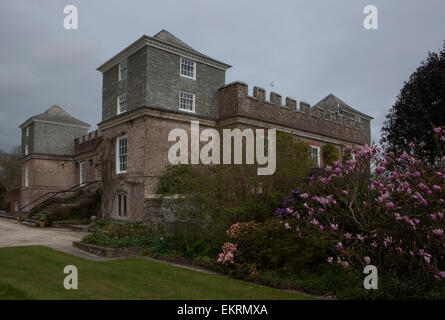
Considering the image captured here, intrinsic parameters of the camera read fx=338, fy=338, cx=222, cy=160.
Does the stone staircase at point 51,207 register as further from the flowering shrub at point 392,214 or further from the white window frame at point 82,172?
the flowering shrub at point 392,214

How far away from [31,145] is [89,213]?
1339cm

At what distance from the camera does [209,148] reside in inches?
688

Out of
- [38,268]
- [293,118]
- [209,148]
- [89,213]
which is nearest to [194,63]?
[209,148]

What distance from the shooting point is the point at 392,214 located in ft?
18.7

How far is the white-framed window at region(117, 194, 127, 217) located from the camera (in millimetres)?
17116

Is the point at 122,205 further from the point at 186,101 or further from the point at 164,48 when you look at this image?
the point at 164,48

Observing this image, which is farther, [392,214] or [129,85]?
[129,85]

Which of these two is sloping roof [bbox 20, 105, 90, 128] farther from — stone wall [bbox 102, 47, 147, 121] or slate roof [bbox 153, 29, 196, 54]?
slate roof [bbox 153, 29, 196, 54]

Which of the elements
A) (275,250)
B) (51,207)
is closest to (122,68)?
(51,207)

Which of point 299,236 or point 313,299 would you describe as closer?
point 313,299

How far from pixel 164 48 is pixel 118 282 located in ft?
43.4

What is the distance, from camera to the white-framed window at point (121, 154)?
697 inches

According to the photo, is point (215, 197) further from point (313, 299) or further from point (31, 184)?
point (31, 184)

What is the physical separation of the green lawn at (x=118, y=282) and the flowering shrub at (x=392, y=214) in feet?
5.46
